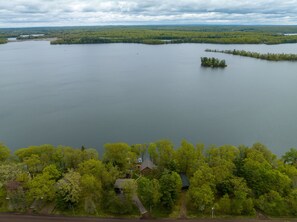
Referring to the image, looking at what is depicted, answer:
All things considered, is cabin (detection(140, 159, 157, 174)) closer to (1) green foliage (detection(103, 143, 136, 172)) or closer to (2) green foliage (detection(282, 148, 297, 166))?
(1) green foliage (detection(103, 143, 136, 172))

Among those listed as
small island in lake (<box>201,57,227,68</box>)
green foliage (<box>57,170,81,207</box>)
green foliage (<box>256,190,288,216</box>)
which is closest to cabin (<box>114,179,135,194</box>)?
green foliage (<box>57,170,81,207</box>)

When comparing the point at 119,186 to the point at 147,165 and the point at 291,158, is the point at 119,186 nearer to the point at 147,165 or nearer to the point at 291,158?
the point at 147,165

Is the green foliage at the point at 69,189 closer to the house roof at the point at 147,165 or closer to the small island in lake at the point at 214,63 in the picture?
the house roof at the point at 147,165

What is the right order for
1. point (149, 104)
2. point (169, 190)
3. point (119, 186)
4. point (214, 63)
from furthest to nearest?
point (214, 63)
point (149, 104)
point (119, 186)
point (169, 190)

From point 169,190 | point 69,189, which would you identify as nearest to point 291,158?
point 169,190

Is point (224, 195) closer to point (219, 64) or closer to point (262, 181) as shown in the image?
point (262, 181)

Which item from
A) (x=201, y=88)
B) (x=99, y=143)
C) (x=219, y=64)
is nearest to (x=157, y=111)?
(x=99, y=143)

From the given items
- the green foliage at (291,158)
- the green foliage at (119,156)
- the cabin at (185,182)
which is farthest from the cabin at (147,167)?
→ the green foliage at (291,158)

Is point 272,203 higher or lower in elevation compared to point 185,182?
higher

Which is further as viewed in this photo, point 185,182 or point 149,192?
point 185,182
